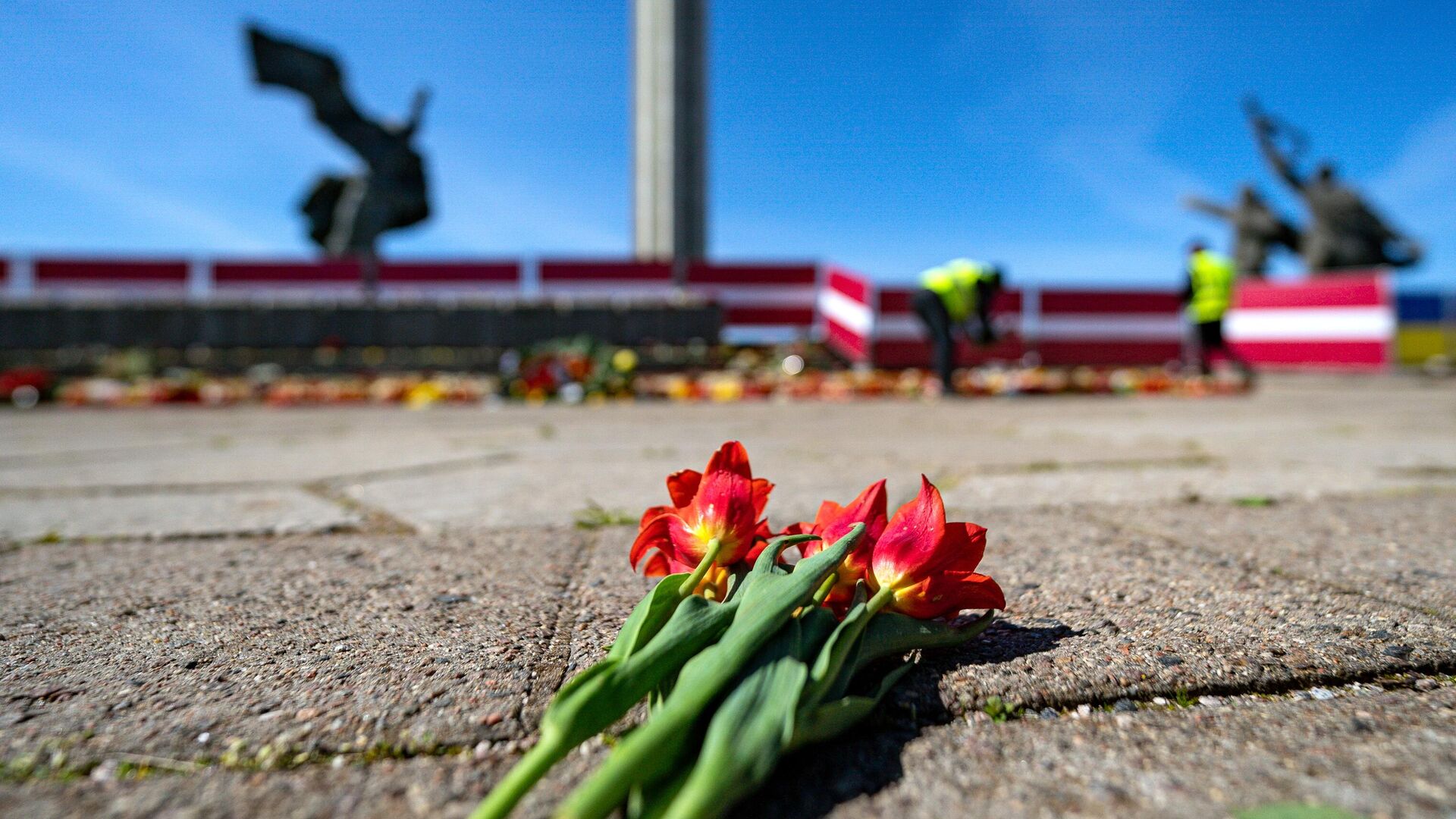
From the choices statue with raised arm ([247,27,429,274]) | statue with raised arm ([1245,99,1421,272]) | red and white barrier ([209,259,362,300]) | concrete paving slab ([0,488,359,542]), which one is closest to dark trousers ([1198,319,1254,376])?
concrete paving slab ([0,488,359,542])

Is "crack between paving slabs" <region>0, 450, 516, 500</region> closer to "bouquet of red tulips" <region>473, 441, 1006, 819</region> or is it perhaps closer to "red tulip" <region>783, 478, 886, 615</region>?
"bouquet of red tulips" <region>473, 441, 1006, 819</region>

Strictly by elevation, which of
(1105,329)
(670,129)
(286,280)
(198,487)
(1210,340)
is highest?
(670,129)

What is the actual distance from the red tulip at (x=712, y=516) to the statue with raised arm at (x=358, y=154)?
29.4ft

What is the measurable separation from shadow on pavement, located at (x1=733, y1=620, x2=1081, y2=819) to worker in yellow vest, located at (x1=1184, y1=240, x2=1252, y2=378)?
6619 millimetres

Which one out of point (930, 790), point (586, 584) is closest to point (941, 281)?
point (586, 584)

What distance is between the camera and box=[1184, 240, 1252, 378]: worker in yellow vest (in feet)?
21.0

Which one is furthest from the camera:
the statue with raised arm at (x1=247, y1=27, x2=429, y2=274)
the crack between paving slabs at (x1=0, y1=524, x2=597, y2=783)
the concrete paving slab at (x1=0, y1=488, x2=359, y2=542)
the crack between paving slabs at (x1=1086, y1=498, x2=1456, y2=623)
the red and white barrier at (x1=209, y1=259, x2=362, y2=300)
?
the statue with raised arm at (x1=247, y1=27, x2=429, y2=274)

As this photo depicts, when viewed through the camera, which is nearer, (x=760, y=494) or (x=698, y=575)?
(x=698, y=575)

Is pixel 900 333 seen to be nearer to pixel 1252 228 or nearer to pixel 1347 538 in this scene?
pixel 1347 538

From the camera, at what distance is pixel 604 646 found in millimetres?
706

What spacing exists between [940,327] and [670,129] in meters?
5.30

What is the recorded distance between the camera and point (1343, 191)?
21.5 metres

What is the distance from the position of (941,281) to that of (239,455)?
166 inches

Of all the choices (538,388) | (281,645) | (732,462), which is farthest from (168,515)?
(538,388)
